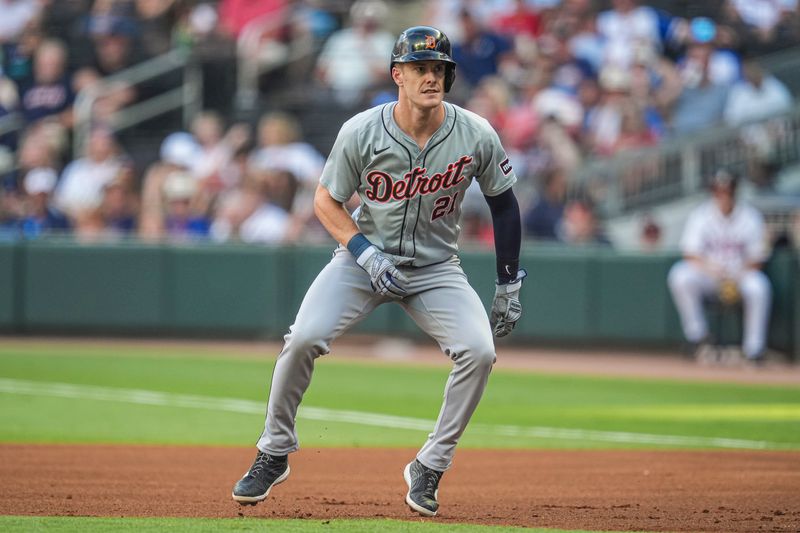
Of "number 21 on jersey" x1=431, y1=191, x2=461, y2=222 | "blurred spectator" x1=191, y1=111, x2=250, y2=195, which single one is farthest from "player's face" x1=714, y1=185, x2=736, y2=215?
"number 21 on jersey" x1=431, y1=191, x2=461, y2=222

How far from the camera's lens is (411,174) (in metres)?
5.34

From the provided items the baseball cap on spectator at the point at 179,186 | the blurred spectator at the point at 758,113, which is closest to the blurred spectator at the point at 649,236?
the blurred spectator at the point at 758,113

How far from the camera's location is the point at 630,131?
15641 millimetres

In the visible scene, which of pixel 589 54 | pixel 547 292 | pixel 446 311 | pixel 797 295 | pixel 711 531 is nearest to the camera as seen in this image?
pixel 711 531

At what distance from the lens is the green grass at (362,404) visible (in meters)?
8.44

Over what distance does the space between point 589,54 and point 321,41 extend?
3.55 meters

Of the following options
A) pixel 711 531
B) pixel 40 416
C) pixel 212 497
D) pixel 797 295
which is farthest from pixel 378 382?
pixel 711 531

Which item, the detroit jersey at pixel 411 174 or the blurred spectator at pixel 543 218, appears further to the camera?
the blurred spectator at pixel 543 218

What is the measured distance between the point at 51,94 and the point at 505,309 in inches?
496

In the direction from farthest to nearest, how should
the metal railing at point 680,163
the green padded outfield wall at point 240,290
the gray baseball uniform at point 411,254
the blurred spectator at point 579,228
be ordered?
the metal railing at point 680,163 → the blurred spectator at point 579,228 → the green padded outfield wall at point 240,290 → the gray baseball uniform at point 411,254

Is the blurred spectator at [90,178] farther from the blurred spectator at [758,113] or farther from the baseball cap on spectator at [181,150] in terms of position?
the blurred spectator at [758,113]

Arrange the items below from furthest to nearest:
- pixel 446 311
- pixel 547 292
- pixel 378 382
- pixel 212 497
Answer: pixel 547 292
pixel 378 382
pixel 212 497
pixel 446 311

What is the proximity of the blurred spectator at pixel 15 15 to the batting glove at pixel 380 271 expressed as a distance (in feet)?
46.5

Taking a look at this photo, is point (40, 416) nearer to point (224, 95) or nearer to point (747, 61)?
point (224, 95)
